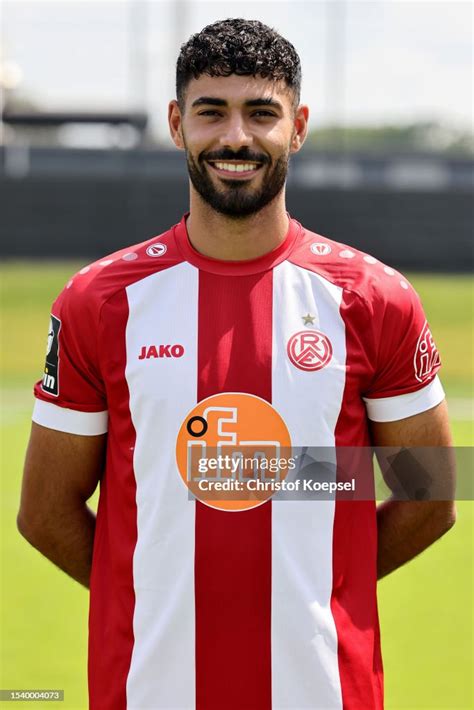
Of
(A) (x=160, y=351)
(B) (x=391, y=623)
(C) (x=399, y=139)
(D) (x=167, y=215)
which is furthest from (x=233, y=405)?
(C) (x=399, y=139)

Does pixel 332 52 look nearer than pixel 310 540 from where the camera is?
No

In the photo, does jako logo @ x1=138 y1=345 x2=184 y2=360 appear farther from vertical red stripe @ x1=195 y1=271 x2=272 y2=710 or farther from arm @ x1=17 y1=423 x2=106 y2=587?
arm @ x1=17 y1=423 x2=106 y2=587

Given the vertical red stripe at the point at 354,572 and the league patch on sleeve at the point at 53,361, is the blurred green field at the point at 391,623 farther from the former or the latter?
the league patch on sleeve at the point at 53,361

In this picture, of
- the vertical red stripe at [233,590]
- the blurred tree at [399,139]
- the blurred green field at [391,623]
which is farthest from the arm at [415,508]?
the blurred tree at [399,139]

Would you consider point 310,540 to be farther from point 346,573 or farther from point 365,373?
point 365,373

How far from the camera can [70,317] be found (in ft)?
6.03

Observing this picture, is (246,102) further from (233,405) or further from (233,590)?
(233,590)

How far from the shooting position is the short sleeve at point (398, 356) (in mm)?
1805

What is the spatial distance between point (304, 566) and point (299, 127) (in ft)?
2.55

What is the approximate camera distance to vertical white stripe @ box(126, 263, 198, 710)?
69.0 inches

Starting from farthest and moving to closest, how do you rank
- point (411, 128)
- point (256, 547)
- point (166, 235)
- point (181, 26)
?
1. point (411, 128)
2. point (181, 26)
3. point (166, 235)
4. point (256, 547)

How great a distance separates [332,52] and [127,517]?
949 inches

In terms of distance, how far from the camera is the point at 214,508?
176 cm

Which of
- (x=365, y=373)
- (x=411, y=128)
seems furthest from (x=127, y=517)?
(x=411, y=128)
